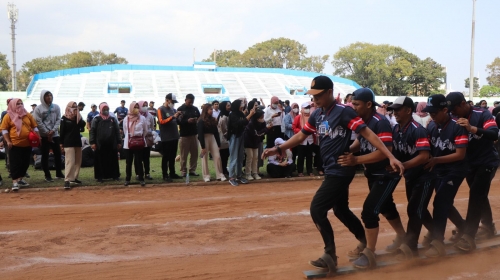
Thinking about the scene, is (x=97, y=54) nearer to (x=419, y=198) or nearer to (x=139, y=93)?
(x=139, y=93)

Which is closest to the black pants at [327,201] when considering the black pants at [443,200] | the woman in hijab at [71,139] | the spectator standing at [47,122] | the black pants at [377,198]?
the black pants at [377,198]

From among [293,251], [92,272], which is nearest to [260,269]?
[293,251]

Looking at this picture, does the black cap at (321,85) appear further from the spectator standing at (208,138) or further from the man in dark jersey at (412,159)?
the spectator standing at (208,138)

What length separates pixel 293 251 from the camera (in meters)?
6.50

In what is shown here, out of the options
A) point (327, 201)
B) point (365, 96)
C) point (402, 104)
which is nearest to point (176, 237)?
point (327, 201)

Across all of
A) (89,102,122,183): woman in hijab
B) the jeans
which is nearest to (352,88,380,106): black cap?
the jeans

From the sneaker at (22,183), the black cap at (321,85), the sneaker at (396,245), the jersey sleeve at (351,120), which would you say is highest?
the black cap at (321,85)

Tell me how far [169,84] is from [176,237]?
179ft

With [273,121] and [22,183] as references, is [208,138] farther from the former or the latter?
[22,183]

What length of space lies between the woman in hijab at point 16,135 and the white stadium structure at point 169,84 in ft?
124

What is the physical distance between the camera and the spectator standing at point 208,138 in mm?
12398

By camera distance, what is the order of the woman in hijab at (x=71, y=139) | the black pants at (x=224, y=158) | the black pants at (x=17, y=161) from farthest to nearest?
1. the black pants at (x=224, y=158)
2. the woman in hijab at (x=71, y=139)
3. the black pants at (x=17, y=161)

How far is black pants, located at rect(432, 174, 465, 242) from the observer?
20.8ft

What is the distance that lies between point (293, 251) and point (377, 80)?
77784mm
